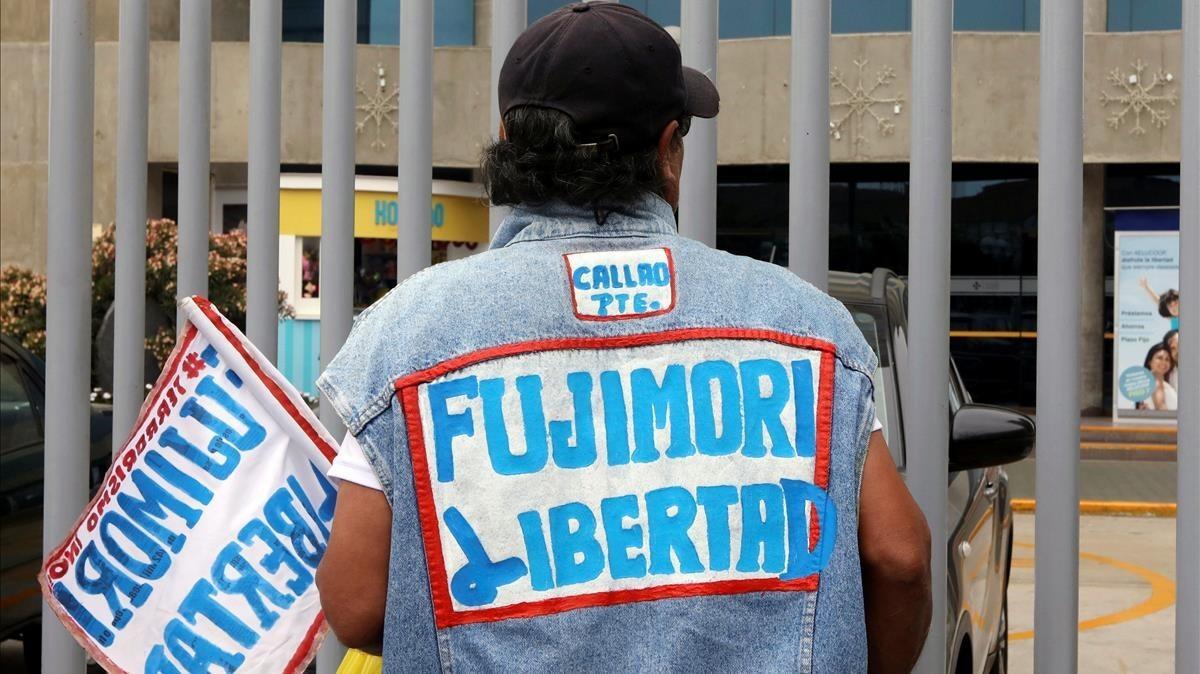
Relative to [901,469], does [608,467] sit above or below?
above

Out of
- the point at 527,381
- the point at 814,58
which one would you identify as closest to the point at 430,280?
the point at 527,381

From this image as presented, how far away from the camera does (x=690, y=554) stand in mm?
→ 1553

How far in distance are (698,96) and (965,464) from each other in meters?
2.03

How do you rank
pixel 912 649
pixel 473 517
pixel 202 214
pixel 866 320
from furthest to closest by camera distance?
pixel 866 320, pixel 202 214, pixel 912 649, pixel 473 517

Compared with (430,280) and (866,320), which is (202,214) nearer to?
(430,280)

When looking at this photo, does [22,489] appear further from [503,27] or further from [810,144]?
[810,144]

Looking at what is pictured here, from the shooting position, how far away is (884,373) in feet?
14.2

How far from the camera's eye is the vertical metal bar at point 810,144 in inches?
82.3

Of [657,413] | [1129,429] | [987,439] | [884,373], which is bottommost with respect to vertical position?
[1129,429]

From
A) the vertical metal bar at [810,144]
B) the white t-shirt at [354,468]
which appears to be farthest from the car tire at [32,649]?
the white t-shirt at [354,468]

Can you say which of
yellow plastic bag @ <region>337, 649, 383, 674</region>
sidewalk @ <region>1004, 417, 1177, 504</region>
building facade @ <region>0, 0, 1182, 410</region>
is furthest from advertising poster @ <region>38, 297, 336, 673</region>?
building facade @ <region>0, 0, 1182, 410</region>

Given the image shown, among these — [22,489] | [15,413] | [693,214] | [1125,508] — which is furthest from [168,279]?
[693,214]

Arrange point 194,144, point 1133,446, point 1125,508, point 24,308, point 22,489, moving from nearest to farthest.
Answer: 1. point 194,144
2. point 22,489
3. point 1125,508
4. point 24,308
5. point 1133,446

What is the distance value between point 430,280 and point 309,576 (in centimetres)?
61
